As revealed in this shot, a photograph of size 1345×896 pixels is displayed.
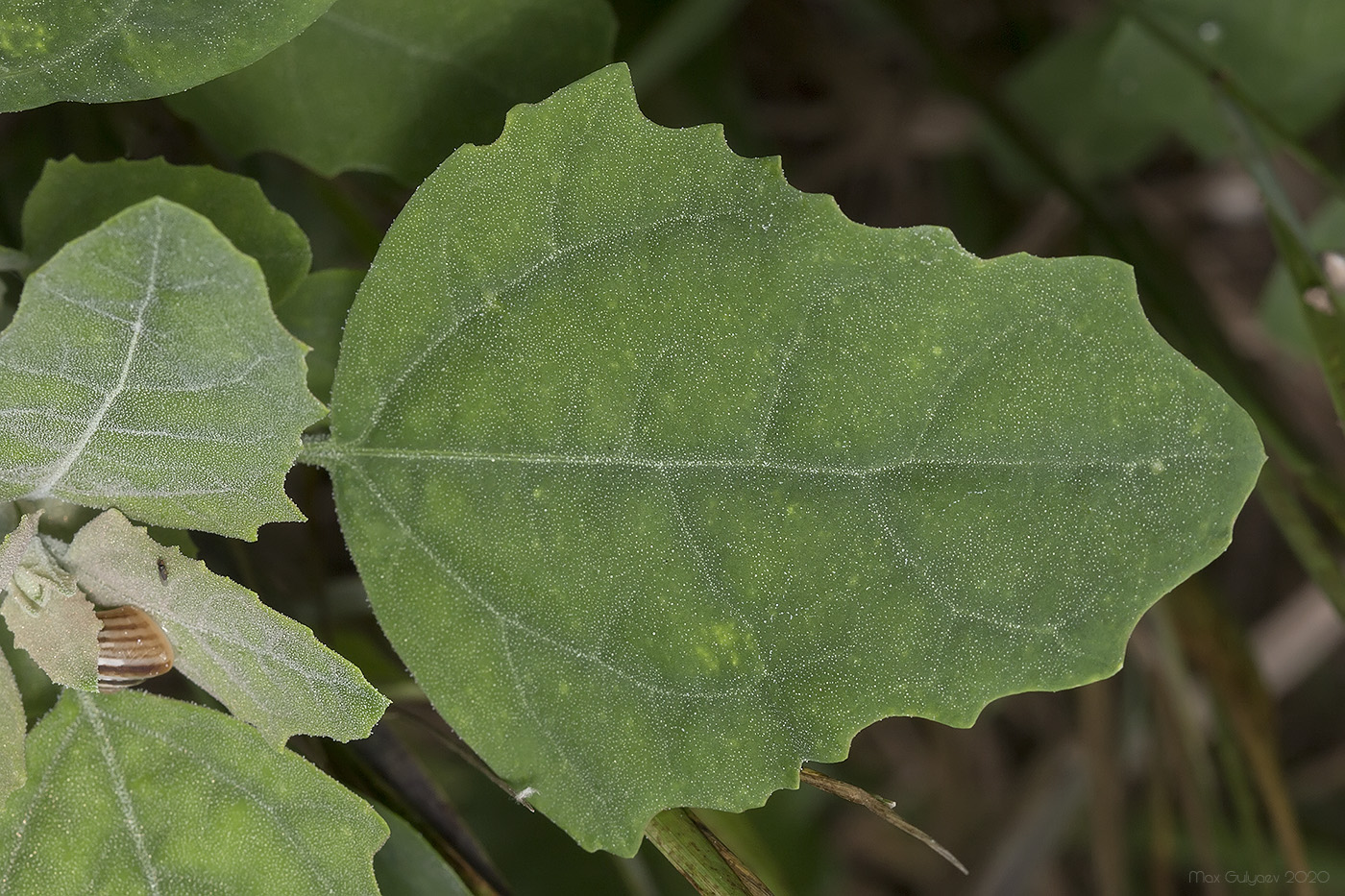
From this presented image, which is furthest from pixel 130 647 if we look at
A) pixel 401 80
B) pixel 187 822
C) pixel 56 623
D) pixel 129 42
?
pixel 401 80

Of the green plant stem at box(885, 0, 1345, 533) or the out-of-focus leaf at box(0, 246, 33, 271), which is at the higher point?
the green plant stem at box(885, 0, 1345, 533)

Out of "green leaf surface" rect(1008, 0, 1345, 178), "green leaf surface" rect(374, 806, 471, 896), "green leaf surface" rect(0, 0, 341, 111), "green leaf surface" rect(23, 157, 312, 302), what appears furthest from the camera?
"green leaf surface" rect(1008, 0, 1345, 178)

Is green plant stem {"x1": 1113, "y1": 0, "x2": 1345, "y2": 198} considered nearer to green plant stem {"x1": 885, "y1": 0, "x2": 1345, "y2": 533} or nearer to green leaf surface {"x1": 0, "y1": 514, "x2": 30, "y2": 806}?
green plant stem {"x1": 885, "y1": 0, "x2": 1345, "y2": 533}

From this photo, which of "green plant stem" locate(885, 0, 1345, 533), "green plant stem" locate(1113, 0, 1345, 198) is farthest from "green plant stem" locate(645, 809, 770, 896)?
"green plant stem" locate(1113, 0, 1345, 198)

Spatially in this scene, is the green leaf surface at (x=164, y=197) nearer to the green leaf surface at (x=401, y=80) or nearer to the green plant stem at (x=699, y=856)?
the green leaf surface at (x=401, y=80)

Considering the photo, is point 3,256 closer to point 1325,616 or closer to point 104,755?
point 104,755

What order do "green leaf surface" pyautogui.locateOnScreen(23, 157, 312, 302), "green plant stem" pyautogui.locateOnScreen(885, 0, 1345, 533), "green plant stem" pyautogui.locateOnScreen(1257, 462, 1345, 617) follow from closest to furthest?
"green leaf surface" pyautogui.locateOnScreen(23, 157, 312, 302) → "green plant stem" pyautogui.locateOnScreen(1257, 462, 1345, 617) → "green plant stem" pyautogui.locateOnScreen(885, 0, 1345, 533)
